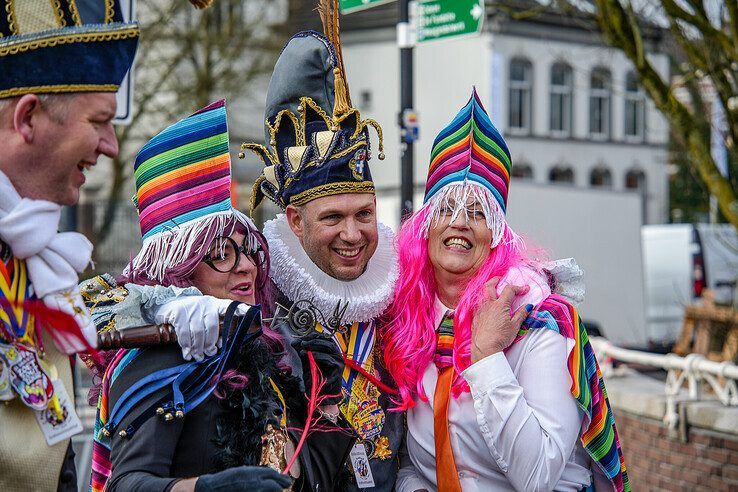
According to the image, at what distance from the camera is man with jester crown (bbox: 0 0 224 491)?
218 centimetres

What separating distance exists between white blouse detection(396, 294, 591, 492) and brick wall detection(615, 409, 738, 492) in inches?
102

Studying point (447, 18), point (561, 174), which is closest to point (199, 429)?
point (447, 18)

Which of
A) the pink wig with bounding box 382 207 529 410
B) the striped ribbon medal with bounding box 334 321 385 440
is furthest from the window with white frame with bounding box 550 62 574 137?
the striped ribbon medal with bounding box 334 321 385 440

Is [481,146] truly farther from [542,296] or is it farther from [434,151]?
[542,296]

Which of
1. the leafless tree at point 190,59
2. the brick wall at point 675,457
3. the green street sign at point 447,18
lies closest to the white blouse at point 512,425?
the brick wall at point 675,457

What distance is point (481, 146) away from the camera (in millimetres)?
3863

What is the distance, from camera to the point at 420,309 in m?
3.86

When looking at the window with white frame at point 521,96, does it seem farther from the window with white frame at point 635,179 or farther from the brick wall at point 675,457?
the brick wall at point 675,457

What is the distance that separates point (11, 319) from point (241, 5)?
69.0 feet

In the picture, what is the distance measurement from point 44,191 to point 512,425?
1.76 m

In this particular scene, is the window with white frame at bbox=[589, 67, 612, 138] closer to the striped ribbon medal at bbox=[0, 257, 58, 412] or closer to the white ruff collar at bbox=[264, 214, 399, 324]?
the white ruff collar at bbox=[264, 214, 399, 324]

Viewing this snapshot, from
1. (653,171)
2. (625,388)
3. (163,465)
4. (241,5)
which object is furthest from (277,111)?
(653,171)

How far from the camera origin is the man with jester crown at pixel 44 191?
85.8 inches

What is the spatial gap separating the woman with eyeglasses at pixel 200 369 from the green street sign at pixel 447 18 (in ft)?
12.7
